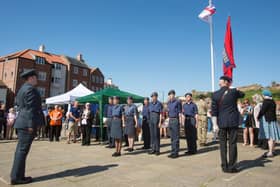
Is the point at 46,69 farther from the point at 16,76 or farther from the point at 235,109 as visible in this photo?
the point at 235,109

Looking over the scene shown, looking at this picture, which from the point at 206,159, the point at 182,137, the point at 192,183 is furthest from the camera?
the point at 182,137

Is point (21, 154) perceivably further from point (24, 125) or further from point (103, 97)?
point (103, 97)

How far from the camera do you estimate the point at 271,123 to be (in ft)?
18.1

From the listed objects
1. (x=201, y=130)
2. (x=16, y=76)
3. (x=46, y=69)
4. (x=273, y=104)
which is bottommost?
(x=201, y=130)

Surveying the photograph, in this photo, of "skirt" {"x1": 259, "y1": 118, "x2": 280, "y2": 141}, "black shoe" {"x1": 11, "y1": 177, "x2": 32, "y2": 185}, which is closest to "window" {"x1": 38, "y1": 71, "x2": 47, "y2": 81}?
"black shoe" {"x1": 11, "y1": 177, "x2": 32, "y2": 185}

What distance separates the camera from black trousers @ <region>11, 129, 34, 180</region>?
11.1ft

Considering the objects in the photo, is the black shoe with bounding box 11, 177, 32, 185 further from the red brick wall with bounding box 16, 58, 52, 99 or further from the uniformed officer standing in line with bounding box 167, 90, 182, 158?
the red brick wall with bounding box 16, 58, 52, 99

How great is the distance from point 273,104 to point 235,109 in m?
2.16

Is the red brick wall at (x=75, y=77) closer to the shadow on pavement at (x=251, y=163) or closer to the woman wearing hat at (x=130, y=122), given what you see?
the woman wearing hat at (x=130, y=122)

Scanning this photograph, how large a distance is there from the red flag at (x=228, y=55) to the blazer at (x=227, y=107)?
6721mm

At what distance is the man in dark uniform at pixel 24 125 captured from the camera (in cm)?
341

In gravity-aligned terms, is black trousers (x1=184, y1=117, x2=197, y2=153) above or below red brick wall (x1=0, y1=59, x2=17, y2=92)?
below

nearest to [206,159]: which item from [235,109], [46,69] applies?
[235,109]

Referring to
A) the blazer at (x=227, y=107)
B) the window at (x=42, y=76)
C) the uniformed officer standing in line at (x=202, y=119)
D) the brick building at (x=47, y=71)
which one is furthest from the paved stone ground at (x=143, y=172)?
the window at (x=42, y=76)
